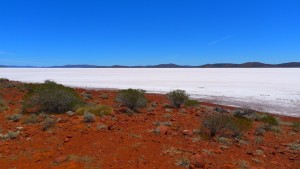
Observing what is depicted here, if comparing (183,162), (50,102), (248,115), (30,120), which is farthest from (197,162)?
(248,115)

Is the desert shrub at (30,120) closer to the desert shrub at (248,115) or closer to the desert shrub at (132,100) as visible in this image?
the desert shrub at (132,100)

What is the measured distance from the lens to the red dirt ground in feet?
18.6

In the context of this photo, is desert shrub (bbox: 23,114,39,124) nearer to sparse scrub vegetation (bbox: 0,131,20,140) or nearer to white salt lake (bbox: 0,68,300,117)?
sparse scrub vegetation (bbox: 0,131,20,140)

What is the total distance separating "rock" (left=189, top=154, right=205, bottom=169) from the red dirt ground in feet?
0.18

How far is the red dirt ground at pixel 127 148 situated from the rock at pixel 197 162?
55 millimetres

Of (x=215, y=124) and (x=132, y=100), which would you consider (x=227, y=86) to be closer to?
(x=132, y=100)

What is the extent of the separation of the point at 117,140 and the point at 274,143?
413 centimetres

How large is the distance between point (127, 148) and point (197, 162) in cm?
167

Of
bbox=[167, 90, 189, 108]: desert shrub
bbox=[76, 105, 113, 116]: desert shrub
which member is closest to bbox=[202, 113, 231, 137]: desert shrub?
bbox=[76, 105, 113, 116]: desert shrub

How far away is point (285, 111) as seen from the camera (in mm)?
14688

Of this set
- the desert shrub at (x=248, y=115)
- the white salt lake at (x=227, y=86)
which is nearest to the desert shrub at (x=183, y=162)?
the desert shrub at (x=248, y=115)

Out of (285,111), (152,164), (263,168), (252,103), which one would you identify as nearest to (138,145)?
(152,164)

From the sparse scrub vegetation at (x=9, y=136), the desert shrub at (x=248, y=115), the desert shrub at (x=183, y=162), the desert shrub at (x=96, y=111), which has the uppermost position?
the desert shrub at (x=96, y=111)

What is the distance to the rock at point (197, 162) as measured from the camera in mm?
5496
